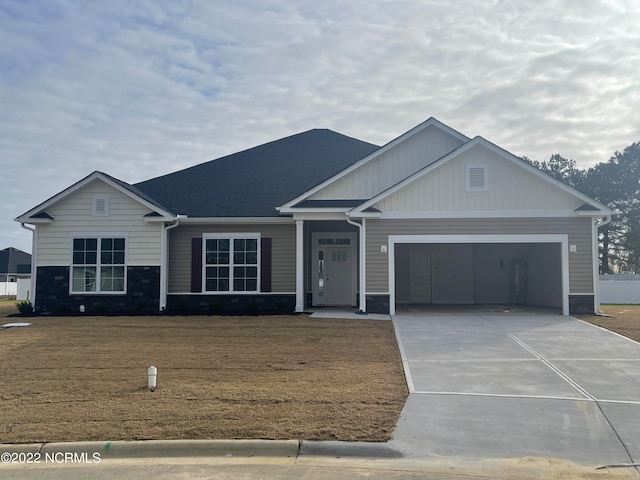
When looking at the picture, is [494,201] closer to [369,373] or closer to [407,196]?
[407,196]

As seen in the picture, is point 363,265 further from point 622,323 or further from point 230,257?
point 622,323

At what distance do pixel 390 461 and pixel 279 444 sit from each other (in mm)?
1180

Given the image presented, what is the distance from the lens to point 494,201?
619 inches

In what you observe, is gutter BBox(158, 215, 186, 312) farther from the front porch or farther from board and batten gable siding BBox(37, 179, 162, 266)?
the front porch

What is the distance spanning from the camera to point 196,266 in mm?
17922

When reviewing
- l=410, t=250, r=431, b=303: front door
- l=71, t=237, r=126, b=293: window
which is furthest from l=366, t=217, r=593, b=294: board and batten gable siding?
l=71, t=237, r=126, b=293: window

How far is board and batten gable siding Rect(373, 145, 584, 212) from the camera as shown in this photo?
15.7m

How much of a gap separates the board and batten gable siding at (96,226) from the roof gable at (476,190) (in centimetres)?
681

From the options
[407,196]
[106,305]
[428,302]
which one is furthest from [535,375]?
[106,305]

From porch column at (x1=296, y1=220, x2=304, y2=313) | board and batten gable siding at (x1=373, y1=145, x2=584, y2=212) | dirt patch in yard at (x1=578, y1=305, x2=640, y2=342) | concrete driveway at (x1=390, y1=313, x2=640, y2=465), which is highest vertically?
board and batten gable siding at (x1=373, y1=145, x2=584, y2=212)

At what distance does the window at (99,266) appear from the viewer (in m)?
17.5


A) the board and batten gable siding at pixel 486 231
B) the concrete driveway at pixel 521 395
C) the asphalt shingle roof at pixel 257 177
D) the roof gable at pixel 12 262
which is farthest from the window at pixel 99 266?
the roof gable at pixel 12 262

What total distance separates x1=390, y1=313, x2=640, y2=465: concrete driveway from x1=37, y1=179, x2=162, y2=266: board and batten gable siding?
9038 millimetres

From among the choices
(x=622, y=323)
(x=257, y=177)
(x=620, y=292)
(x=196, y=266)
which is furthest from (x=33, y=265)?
(x=620, y=292)
